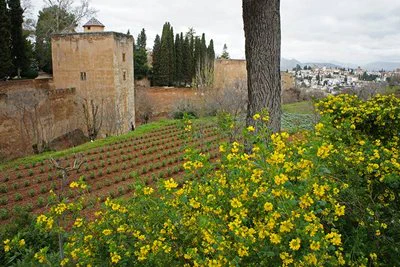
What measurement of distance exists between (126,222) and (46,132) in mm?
17178

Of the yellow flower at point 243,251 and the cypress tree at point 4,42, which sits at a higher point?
the cypress tree at point 4,42

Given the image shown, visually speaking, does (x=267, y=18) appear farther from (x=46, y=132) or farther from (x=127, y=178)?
(x=46, y=132)

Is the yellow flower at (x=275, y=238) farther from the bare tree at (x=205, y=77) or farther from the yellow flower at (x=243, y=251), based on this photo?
the bare tree at (x=205, y=77)

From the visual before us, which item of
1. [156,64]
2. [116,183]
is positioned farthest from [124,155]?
[156,64]

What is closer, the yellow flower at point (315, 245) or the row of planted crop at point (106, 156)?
the yellow flower at point (315, 245)

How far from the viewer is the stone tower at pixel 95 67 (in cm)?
2162

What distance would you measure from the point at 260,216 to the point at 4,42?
63.8ft

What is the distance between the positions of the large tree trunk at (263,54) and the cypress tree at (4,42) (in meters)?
17.1

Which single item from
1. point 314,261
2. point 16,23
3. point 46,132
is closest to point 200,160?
point 314,261

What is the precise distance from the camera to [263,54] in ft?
15.5

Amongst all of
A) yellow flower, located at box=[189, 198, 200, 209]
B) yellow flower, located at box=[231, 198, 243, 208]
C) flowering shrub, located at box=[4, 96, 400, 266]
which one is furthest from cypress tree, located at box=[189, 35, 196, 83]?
yellow flower, located at box=[231, 198, 243, 208]

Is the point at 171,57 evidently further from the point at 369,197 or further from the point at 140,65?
the point at 369,197

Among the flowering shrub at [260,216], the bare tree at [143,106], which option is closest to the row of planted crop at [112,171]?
the flowering shrub at [260,216]

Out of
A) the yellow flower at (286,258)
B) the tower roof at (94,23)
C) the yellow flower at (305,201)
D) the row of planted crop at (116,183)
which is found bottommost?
the row of planted crop at (116,183)
